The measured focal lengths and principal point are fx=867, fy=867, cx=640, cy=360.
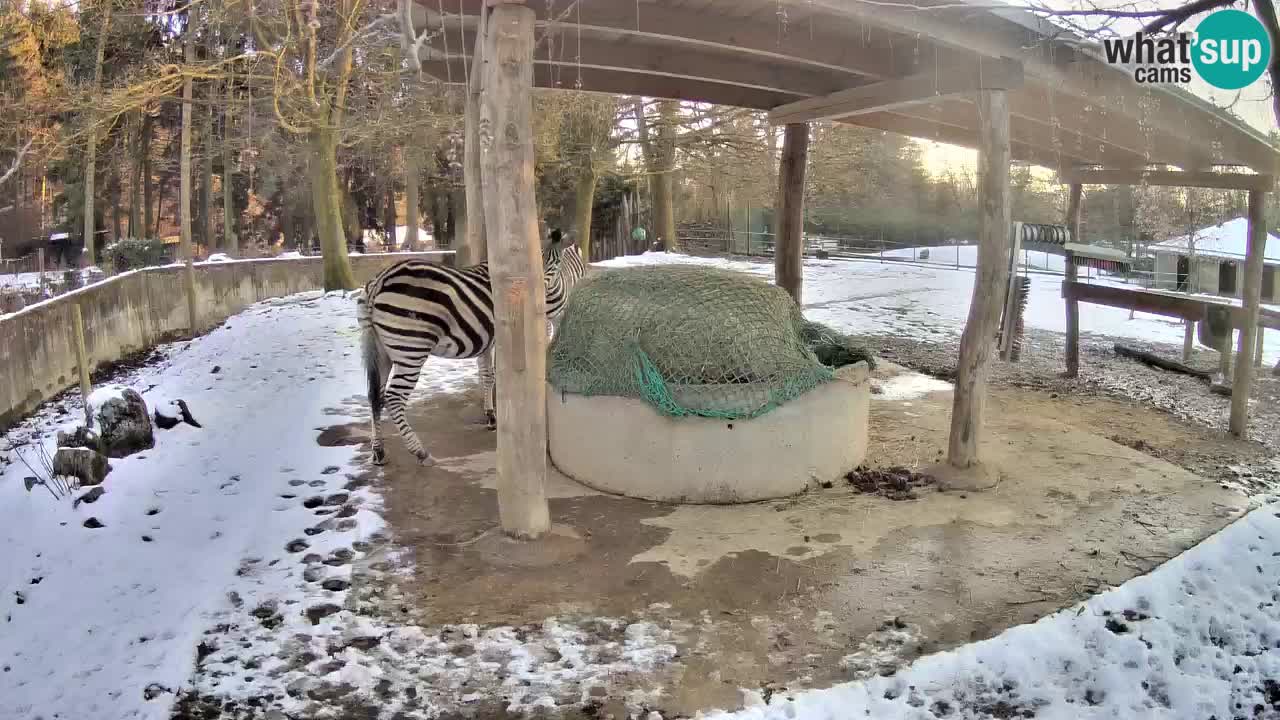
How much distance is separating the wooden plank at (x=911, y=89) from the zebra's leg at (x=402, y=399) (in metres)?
4.46

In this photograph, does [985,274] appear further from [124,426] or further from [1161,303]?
[124,426]

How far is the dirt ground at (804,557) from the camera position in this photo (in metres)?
3.98

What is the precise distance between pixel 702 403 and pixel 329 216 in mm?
13892

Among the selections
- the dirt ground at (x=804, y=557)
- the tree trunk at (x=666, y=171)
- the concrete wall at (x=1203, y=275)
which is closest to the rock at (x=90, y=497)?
the dirt ground at (x=804, y=557)

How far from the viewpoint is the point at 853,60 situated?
23.5 feet

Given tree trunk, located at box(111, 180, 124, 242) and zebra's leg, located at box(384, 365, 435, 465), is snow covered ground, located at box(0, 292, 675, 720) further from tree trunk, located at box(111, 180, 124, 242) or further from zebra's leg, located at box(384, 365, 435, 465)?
tree trunk, located at box(111, 180, 124, 242)

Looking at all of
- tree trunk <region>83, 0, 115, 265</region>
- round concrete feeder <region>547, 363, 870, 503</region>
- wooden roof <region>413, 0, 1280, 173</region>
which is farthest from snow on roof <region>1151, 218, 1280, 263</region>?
tree trunk <region>83, 0, 115, 265</region>

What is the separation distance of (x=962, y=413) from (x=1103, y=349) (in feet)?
26.9

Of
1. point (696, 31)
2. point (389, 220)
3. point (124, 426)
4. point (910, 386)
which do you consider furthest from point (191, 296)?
point (389, 220)

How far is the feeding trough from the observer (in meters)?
5.93

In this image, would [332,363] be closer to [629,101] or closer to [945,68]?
[945,68]

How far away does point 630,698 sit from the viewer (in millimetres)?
3504

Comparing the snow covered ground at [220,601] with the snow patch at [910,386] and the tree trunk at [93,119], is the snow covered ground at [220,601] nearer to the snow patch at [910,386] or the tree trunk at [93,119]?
the snow patch at [910,386]

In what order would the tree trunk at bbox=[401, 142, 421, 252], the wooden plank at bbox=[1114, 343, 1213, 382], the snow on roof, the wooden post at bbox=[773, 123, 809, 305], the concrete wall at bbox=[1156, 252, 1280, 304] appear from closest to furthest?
the wooden post at bbox=[773, 123, 809, 305] < the wooden plank at bbox=[1114, 343, 1213, 382] < the concrete wall at bbox=[1156, 252, 1280, 304] < the snow on roof < the tree trunk at bbox=[401, 142, 421, 252]
